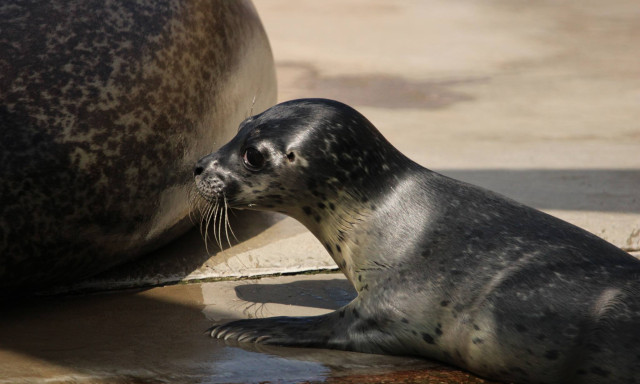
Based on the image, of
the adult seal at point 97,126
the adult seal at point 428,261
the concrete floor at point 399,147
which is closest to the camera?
the adult seal at point 428,261

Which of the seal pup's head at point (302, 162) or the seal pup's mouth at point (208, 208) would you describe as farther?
the seal pup's mouth at point (208, 208)

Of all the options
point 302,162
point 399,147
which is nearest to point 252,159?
point 302,162

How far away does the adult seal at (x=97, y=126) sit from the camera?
3.75 metres

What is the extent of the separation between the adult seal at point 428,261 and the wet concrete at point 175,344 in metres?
0.11

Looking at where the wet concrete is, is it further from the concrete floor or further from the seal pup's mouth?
the seal pup's mouth

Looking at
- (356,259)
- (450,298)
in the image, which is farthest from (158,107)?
(450,298)

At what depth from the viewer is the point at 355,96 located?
801 centimetres

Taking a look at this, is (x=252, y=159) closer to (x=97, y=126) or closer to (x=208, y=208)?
(x=208, y=208)

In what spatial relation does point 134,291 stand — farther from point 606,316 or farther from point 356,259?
point 606,316

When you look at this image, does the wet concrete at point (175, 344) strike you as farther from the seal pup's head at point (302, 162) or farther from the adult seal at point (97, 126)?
the seal pup's head at point (302, 162)

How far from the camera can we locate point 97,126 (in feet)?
12.7

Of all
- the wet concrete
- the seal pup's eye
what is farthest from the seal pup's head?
the wet concrete

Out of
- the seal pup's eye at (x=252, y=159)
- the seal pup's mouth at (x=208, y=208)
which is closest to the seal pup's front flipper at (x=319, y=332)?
the seal pup's mouth at (x=208, y=208)

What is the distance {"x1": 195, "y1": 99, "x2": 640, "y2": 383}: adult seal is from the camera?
3.22 metres
